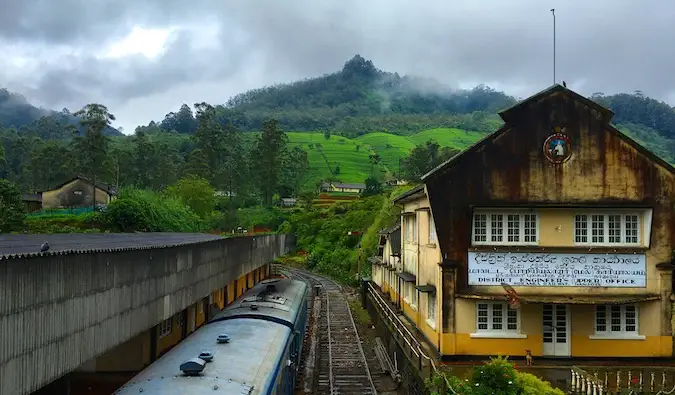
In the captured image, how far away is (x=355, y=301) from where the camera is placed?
47.7 metres

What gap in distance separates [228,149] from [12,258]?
103039mm

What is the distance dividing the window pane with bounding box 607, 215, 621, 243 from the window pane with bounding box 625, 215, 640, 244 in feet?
0.82

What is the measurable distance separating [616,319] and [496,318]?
3857 millimetres

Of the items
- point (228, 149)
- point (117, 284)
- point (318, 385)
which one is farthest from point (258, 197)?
point (117, 284)

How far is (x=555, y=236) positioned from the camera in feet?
65.1

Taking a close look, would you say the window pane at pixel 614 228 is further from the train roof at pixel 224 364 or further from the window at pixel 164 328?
the window at pixel 164 328

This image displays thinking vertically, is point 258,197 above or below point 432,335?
above

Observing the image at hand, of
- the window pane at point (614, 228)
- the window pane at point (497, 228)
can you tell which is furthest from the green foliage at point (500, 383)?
the window pane at point (614, 228)

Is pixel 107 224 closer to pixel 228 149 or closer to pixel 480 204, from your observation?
pixel 480 204

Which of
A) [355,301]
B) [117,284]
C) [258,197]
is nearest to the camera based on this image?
[117,284]

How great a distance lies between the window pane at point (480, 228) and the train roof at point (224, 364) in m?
7.30

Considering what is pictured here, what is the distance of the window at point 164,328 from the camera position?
19.3m

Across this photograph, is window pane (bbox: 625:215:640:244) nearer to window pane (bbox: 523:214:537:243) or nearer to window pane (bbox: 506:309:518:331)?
window pane (bbox: 523:214:537:243)

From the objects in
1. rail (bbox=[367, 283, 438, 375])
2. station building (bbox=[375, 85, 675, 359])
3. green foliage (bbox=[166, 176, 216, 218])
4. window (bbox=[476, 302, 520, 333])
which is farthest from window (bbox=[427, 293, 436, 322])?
green foliage (bbox=[166, 176, 216, 218])
